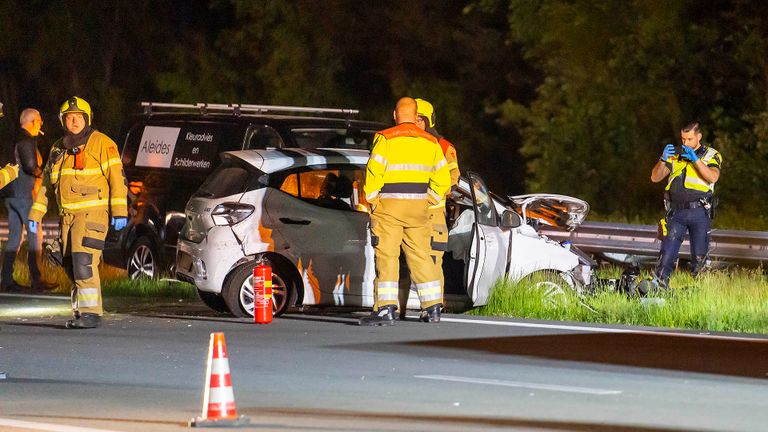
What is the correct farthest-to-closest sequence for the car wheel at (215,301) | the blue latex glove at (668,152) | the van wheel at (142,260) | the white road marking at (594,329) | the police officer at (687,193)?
the van wheel at (142,260), the police officer at (687,193), the blue latex glove at (668,152), the car wheel at (215,301), the white road marking at (594,329)

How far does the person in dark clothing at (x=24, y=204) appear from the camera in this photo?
719 inches

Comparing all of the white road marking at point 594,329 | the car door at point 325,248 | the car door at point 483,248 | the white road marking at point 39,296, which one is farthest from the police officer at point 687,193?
the white road marking at point 39,296

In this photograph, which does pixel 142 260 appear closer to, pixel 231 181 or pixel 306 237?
pixel 231 181

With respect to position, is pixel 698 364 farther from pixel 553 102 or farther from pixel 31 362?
pixel 553 102

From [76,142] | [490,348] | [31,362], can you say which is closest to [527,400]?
[490,348]

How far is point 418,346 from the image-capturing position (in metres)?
13.0

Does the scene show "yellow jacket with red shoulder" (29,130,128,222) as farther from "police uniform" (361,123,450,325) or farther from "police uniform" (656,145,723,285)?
"police uniform" (656,145,723,285)

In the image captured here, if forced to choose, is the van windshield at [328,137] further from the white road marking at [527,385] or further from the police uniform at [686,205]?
the white road marking at [527,385]

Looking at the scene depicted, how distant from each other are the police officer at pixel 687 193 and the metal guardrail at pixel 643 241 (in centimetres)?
282

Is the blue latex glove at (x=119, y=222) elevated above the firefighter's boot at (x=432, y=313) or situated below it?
above

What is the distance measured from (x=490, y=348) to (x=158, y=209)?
6.32 m

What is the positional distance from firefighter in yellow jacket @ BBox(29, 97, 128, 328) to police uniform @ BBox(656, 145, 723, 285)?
5.08 m

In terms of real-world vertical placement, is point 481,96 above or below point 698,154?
above

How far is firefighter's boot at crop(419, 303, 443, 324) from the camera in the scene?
572 inches
